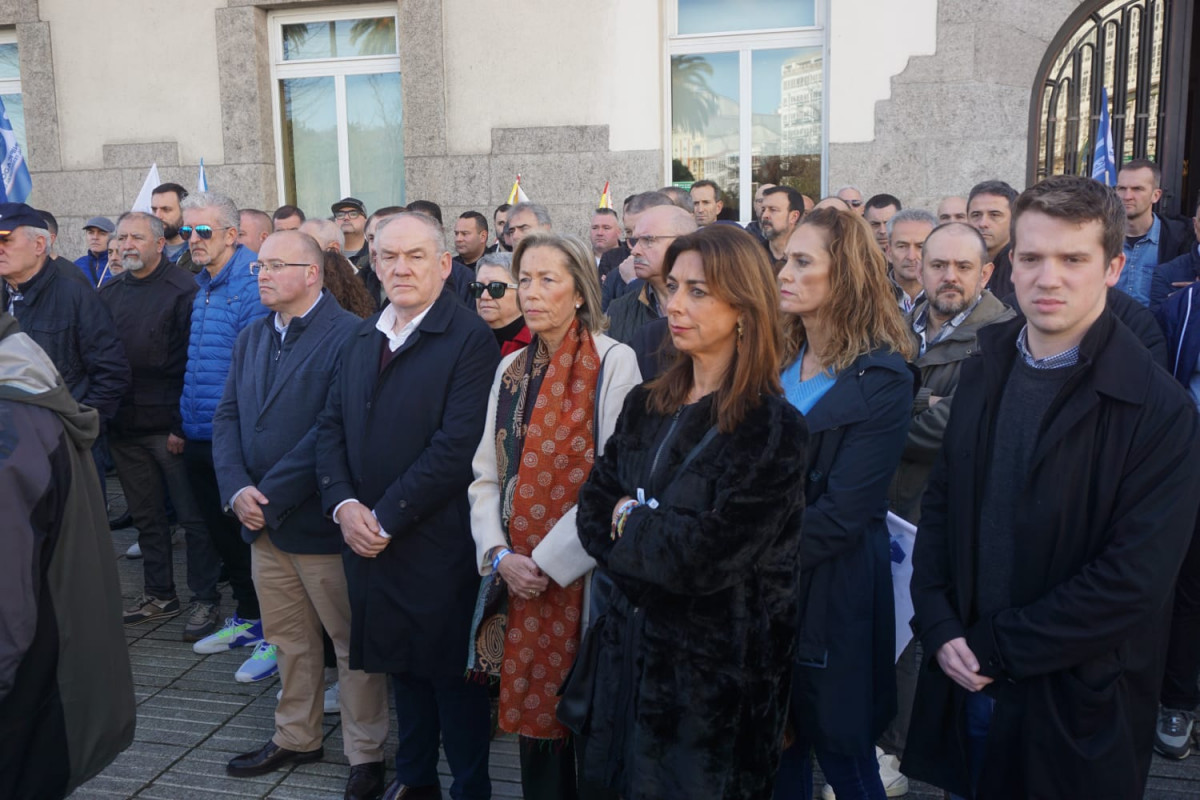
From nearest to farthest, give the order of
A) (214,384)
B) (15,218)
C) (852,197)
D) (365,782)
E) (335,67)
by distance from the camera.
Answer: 1. (365,782)
2. (214,384)
3. (15,218)
4. (852,197)
5. (335,67)

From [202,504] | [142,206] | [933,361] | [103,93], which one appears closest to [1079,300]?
[933,361]

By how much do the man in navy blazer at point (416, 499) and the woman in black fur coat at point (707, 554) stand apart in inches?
38.1

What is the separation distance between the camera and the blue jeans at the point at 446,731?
3.42 m

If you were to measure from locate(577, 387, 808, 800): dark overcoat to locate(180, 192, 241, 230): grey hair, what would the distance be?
12.3 ft

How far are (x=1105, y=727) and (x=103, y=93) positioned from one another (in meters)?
10.4

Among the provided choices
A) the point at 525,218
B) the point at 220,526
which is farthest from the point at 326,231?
the point at 220,526

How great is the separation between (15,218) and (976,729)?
207 inches

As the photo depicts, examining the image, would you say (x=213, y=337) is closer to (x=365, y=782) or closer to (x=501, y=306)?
(x=501, y=306)

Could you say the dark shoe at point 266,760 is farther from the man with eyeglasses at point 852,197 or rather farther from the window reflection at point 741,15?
the window reflection at point 741,15

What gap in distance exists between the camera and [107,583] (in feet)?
8.96

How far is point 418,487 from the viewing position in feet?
10.8

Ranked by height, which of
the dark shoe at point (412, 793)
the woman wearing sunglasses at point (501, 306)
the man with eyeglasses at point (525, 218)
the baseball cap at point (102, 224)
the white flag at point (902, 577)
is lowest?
the dark shoe at point (412, 793)

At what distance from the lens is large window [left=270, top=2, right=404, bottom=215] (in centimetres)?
964

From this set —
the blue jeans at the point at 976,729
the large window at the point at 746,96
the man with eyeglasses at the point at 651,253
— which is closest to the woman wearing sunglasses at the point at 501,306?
the man with eyeglasses at the point at 651,253
